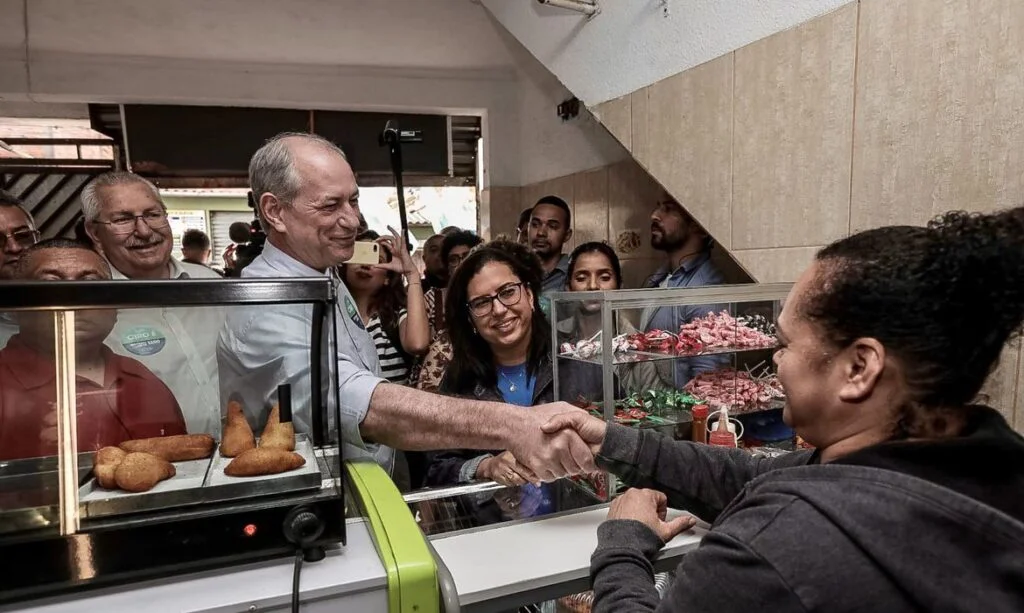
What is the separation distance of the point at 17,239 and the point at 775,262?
8.11 ft

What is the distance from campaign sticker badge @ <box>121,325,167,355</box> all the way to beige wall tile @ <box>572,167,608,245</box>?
2.57 metres

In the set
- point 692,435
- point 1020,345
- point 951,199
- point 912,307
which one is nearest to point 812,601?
point 912,307

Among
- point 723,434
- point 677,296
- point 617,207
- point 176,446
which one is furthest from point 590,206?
point 176,446

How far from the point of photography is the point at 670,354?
152 cm

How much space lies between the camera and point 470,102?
14.7 ft

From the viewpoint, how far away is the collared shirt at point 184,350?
3.25ft

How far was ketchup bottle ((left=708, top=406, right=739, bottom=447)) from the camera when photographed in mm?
1392

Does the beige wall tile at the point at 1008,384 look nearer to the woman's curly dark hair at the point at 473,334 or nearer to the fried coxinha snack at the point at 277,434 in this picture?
the woman's curly dark hair at the point at 473,334

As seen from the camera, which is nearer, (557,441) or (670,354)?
(557,441)

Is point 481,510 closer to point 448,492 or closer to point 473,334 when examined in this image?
point 448,492

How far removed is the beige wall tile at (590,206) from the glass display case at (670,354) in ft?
5.97

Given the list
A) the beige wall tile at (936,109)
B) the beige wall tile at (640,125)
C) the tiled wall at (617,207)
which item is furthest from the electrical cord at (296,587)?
the tiled wall at (617,207)

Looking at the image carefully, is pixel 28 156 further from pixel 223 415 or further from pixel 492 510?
pixel 492 510

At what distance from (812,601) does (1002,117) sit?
1368 mm
